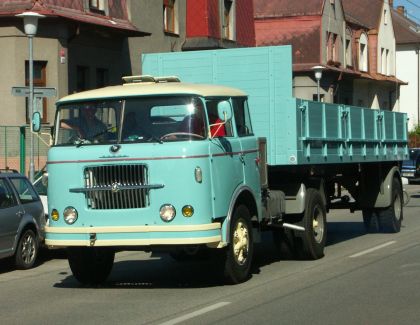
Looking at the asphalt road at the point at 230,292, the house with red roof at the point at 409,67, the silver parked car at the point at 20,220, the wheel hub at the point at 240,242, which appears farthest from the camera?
the house with red roof at the point at 409,67

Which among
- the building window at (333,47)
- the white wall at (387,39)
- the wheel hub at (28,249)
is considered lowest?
the wheel hub at (28,249)

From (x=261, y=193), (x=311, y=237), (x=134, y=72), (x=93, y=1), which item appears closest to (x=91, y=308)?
(x=261, y=193)

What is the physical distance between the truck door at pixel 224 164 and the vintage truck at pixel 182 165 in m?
0.01

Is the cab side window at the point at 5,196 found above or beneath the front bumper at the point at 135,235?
above

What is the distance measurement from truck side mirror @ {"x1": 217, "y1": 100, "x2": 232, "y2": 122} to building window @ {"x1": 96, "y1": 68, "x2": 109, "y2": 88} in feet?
60.4

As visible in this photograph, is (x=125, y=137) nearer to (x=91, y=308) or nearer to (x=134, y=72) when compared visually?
(x=91, y=308)

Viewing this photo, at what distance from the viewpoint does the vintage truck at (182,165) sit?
35.1 feet

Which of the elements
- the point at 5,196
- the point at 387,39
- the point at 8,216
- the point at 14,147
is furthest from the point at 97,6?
the point at 387,39

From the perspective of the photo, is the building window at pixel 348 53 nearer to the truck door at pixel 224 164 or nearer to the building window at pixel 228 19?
the building window at pixel 228 19

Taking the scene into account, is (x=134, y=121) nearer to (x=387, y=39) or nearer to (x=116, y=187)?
(x=116, y=187)

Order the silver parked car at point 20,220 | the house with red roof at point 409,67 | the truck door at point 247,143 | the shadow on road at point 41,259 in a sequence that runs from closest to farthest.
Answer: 1. the truck door at point 247,143
2. the silver parked car at point 20,220
3. the shadow on road at point 41,259
4. the house with red roof at point 409,67

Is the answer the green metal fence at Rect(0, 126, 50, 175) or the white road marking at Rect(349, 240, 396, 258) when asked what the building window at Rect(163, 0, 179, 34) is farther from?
the white road marking at Rect(349, 240, 396, 258)

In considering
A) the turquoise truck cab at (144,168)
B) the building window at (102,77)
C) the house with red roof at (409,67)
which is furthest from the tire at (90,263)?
the house with red roof at (409,67)

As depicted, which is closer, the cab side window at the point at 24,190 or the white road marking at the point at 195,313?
the white road marking at the point at 195,313
